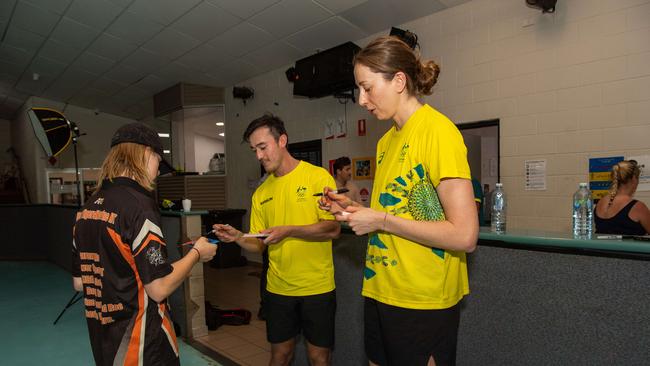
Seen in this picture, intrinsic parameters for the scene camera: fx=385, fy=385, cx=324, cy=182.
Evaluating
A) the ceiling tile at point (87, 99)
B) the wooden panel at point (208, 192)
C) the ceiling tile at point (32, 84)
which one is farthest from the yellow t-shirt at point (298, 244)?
the ceiling tile at point (87, 99)

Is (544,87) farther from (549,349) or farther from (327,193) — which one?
(327,193)

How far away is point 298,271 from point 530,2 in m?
3.36

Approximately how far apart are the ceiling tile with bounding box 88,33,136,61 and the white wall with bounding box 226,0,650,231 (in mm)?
4427

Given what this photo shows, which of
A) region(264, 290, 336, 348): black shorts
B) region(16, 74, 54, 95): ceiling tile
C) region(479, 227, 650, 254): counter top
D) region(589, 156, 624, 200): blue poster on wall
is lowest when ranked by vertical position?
region(264, 290, 336, 348): black shorts

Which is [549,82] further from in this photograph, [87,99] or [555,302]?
[87,99]

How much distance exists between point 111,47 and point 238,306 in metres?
4.73

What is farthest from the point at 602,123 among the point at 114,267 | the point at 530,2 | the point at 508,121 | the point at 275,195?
the point at 114,267

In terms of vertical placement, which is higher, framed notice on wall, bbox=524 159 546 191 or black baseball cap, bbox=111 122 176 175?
black baseball cap, bbox=111 122 176 175

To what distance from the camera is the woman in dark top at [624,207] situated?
9.93 ft

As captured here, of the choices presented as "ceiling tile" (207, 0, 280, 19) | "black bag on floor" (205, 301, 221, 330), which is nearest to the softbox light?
"ceiling tile" (207, 0, 280, 19)

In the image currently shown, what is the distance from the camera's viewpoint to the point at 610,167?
343 cm

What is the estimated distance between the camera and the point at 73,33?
5.93 meters

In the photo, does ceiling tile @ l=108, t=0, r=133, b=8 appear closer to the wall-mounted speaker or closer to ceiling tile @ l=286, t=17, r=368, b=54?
ceiling tile @ l=286, t=17, r=368, b=54

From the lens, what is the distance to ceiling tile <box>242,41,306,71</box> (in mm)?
5863
